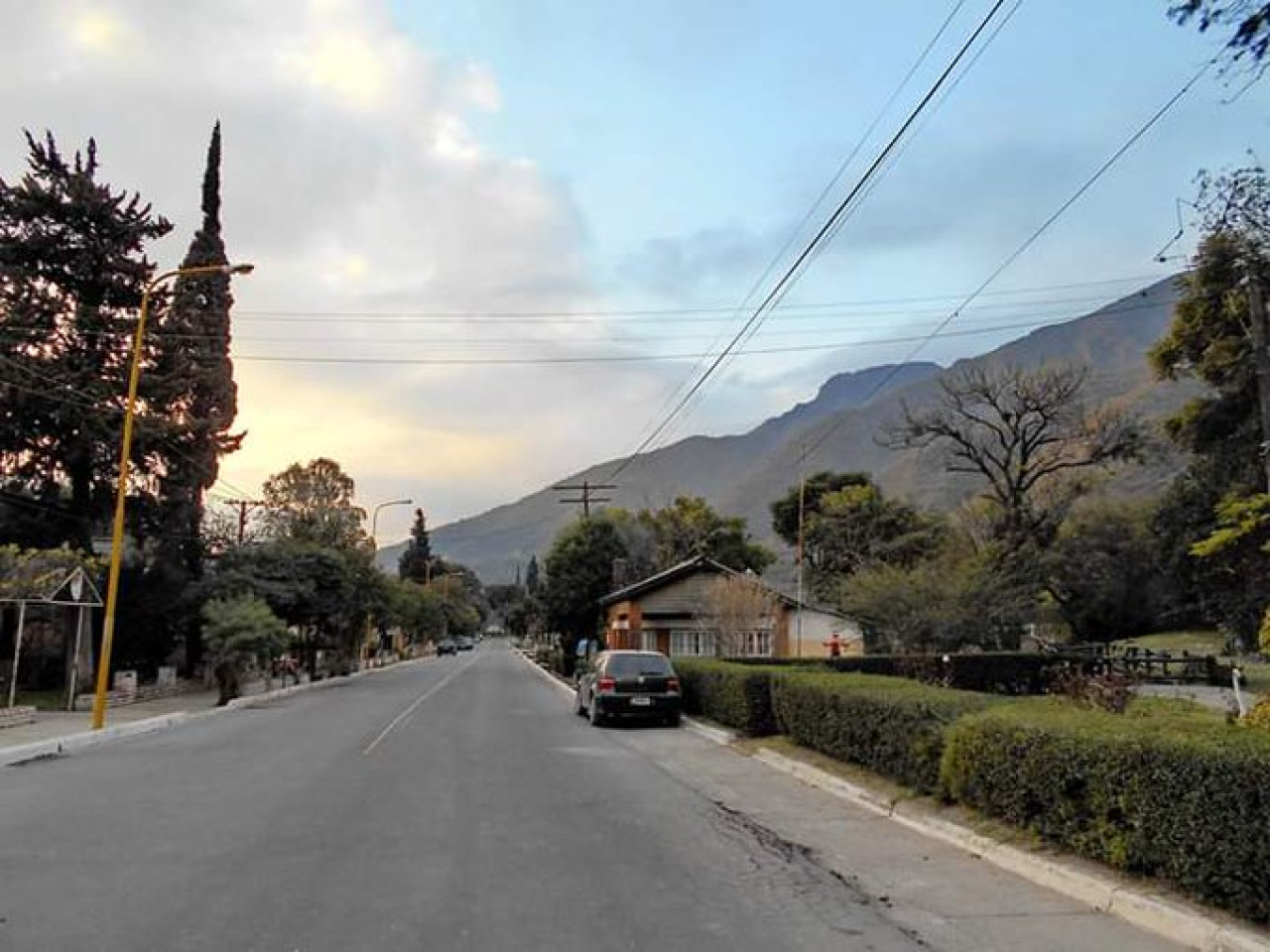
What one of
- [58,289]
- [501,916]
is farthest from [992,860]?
[58,289]

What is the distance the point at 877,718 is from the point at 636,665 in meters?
11.5

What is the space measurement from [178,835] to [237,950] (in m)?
4.11

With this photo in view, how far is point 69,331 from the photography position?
1390 inches

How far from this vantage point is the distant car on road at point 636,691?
23.1 m

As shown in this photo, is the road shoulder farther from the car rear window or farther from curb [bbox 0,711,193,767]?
curb [bbox 0,711,193,767]

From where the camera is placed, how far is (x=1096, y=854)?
785 cm

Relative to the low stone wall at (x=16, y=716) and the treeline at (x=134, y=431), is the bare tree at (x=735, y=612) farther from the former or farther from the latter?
the low stone wall at (x=16, y=716)

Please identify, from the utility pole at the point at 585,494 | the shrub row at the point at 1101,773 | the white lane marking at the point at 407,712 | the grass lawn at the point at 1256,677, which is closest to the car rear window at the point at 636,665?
the white lane marking at the point at 407,712

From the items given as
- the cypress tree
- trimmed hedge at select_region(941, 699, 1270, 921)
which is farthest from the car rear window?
the cypress tree

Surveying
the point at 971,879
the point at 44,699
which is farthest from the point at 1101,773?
the point at 44,699

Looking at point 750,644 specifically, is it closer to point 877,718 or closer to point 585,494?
point 585,494

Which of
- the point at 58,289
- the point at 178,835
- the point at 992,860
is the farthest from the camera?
the point at 58,289

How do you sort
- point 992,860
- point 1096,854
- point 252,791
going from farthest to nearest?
point 252,791 → point 992,860 → point 1096,854

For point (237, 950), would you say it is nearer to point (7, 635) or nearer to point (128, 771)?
point (128, 771)
